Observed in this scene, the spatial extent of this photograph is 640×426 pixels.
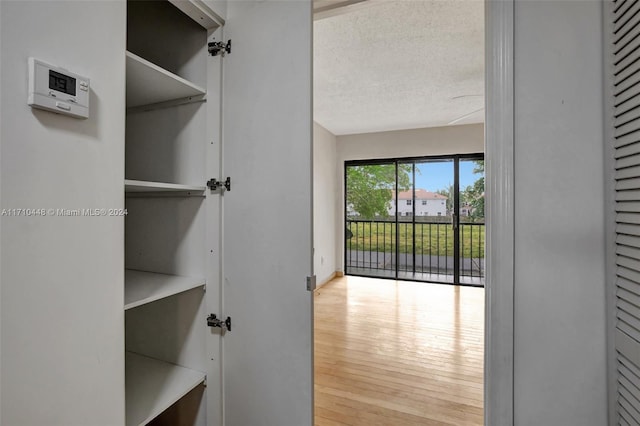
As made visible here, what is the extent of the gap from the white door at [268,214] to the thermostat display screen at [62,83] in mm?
607

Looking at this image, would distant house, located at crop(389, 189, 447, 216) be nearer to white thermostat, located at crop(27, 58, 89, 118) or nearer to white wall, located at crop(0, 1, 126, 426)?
white wall, located at crop(0, 1, 126, 426)

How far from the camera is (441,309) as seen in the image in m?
3.80

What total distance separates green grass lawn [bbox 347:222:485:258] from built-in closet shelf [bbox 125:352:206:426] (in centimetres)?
447

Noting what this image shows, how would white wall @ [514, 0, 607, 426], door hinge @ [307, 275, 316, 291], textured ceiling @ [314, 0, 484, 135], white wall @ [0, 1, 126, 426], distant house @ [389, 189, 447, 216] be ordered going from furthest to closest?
distant house @ [389, 189, 447, 216] → textured ceiling @ [314, 0, 484, 135] → door hinge @ [307, 275, 316, 291] → white wall @ [514, 0, 607, 426] → white wall @ [0, 1, 126, 426]

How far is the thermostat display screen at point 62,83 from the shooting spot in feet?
2.52

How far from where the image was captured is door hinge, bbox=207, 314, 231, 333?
138 centimetres

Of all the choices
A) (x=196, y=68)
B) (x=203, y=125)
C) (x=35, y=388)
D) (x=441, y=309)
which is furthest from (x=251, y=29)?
(x=441, y=309)

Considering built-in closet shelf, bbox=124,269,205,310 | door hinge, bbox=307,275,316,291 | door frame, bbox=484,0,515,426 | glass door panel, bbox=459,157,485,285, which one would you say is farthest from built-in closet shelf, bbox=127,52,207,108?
glass door panel, bbox=459,157,485,285

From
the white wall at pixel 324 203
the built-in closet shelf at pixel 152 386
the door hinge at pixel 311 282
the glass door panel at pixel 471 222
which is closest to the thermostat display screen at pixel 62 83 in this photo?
the door hinge at pixel 311 282

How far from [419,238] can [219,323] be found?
4.58 meters

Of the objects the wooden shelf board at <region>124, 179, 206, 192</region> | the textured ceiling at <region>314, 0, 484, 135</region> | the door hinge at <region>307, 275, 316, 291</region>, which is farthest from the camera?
the textured ceiling at <region>314, 0, 484, 135</region>

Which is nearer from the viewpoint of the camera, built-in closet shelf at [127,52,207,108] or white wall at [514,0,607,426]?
white wall at [514,0,607,426]

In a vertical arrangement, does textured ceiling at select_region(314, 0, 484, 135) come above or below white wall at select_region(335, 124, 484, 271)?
above

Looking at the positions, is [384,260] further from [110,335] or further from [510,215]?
[110,335]
